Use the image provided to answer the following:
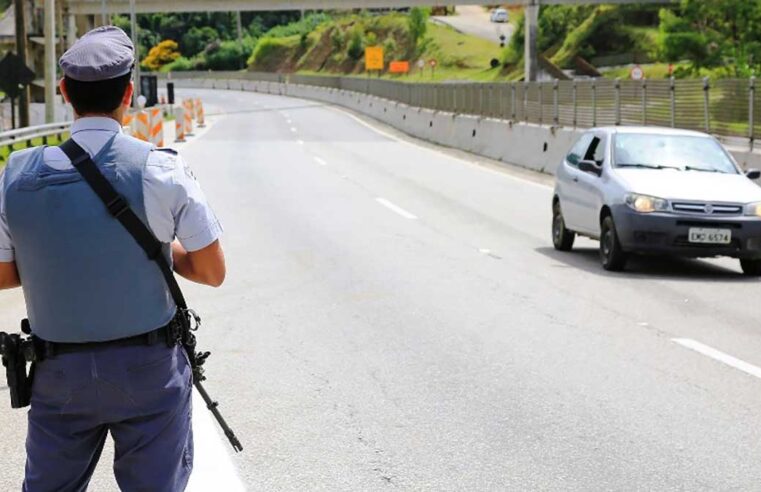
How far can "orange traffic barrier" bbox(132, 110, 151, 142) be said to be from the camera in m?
34.5

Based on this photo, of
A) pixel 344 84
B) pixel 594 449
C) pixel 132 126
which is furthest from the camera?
pixel 344 84

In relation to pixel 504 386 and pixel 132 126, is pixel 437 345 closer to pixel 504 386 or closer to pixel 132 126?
pixel 504 386

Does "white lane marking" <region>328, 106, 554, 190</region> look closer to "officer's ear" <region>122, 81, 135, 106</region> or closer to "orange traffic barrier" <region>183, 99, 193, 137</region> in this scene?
"orange traffic barrier" <region>183, 99, 193, 137</region>

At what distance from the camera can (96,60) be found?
Result: 11.4ft

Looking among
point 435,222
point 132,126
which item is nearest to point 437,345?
point 435,222

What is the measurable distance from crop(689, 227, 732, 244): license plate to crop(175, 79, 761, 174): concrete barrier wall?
24.9 ft

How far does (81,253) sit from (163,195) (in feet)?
0.86

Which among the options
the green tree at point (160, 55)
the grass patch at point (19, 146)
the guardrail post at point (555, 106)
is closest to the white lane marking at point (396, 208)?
the guardrail post at point (555, 106)

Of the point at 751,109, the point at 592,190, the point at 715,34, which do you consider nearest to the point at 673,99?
the point at 751,109

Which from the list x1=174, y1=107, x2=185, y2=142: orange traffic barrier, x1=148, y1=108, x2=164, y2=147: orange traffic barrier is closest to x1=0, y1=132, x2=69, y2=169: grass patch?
x1=148, y1=108, x2=164, y2=147: orange traffic barrier

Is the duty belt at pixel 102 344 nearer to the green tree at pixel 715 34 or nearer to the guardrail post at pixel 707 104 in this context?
the guardrail post at pixel 707 104

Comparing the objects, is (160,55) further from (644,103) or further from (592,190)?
(592,190)

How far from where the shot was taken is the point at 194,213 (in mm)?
3477

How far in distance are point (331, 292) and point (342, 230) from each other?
5.51 m
